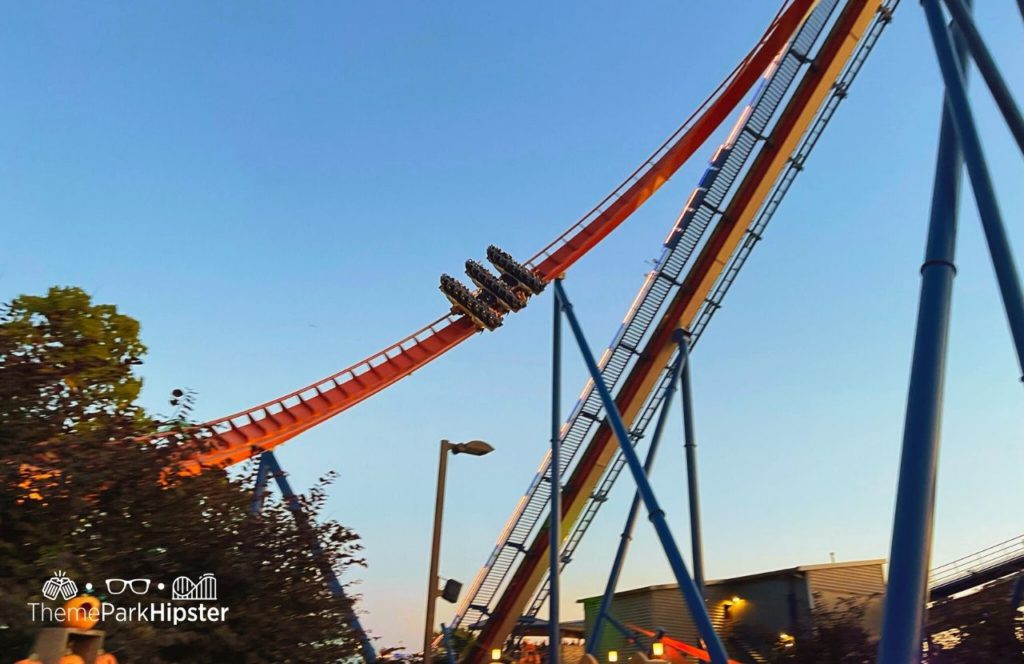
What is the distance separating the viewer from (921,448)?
17.0ft

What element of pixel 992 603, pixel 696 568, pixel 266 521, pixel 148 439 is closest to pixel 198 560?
pixel 266 521

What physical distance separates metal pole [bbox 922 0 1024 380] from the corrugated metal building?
420 inches

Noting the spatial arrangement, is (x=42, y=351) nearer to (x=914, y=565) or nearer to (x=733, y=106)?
(x=914, y=565)

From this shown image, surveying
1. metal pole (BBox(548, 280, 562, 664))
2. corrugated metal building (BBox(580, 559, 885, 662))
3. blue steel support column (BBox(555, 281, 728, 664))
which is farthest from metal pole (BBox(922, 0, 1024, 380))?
corrugated metal building (BBox(580, 559, 885, 662))

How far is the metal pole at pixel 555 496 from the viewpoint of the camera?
12.0 meters

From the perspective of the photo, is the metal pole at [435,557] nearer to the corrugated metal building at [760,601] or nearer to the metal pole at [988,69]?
the metal pole at [988,69]

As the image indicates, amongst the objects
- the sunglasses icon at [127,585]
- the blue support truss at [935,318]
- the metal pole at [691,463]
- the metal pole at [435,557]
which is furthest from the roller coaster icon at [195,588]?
the metal pole at [691,463]

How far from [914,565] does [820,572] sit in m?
12.9

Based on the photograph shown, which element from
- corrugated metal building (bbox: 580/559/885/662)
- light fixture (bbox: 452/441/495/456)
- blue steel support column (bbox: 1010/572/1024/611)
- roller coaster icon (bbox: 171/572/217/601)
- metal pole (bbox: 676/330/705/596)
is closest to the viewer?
roller coaster icon (bbox: 171/572/217/601)

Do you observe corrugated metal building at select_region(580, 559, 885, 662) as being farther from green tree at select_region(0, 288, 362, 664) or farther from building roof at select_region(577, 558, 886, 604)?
green tree at select_region(0, 288, 362, 664)

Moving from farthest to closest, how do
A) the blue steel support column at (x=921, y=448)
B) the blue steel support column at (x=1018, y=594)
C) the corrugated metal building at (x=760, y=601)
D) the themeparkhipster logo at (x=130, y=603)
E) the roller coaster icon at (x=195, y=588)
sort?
1. the corrugated metal building at (x=760, y=601)
2. the blue steel support column at (x=1018, y=594)
3. the roller coaster icon at (x=195, y=588)
4. the themeparkhipster logo at (x=130, y=603)
5. the blue steel support column at (x=921, y=448)

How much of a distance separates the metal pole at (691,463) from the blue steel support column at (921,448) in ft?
23.8

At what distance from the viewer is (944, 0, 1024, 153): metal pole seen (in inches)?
259

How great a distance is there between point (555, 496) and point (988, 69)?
8.32 metres
